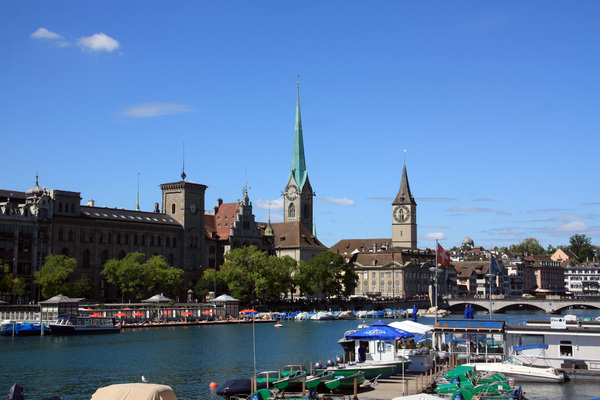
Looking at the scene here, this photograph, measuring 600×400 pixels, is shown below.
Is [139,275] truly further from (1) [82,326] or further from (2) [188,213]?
(1) [82,326]

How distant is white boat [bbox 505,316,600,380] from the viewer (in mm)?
49156

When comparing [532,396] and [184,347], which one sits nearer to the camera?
[532,396]

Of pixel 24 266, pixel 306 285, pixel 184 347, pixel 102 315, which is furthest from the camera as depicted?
pixel 306 285

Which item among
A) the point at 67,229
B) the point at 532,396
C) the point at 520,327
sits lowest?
the point at 532,396

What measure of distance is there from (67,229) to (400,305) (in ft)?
249

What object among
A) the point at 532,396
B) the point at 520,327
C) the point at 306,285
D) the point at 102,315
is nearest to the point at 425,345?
the point at 520,327

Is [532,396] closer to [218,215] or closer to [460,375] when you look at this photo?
[460,375]

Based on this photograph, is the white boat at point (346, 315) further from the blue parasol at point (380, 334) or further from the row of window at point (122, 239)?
the blue parasol at point (380, 334)

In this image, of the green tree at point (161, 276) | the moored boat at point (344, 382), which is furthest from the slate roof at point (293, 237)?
the moored boat at point (344, 382)

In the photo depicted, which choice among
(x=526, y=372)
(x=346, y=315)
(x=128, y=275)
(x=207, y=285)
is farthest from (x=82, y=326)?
(x=526, y=372)

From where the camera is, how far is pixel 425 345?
2164 inches

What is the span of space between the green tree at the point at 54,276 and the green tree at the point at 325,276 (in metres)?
43.7

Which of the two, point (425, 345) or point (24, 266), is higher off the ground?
point (24, 266)

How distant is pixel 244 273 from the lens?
436 ft
